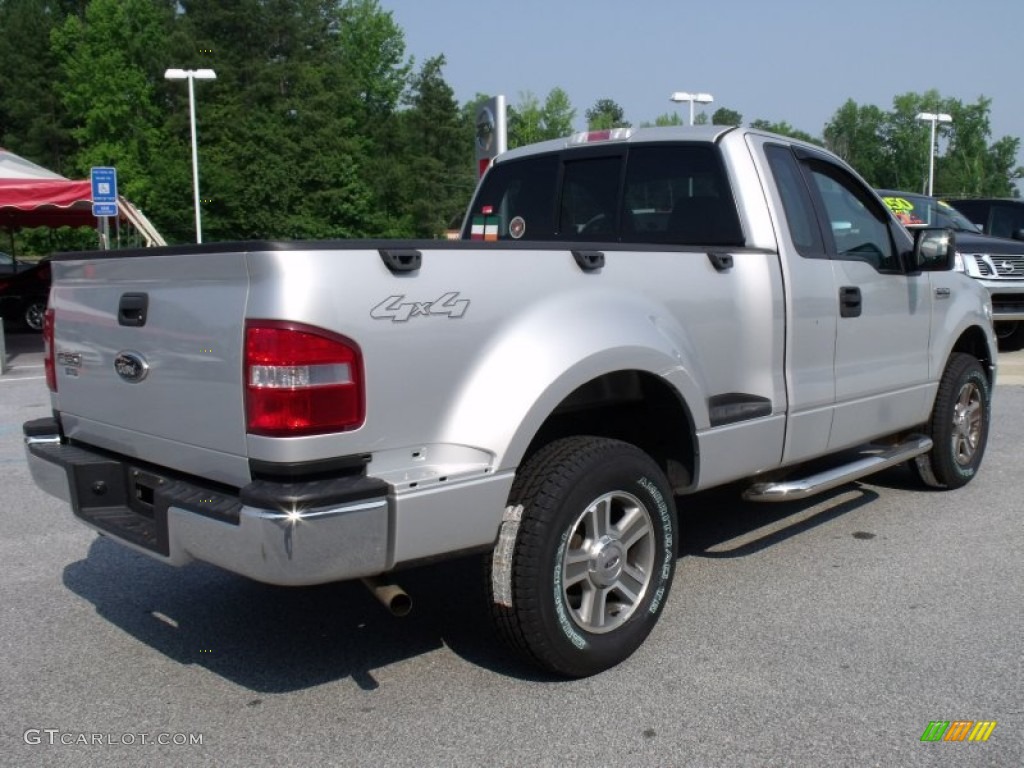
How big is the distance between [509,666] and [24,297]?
18678mm

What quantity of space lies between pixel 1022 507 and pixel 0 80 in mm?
65432

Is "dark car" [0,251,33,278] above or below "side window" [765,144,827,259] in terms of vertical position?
above

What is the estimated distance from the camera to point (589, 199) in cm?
518

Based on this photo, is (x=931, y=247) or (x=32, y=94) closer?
(x=931, y=247)

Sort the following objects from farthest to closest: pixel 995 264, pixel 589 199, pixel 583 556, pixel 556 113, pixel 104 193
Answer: pixel 556 113 < pixel 104 193 < pixel 995 264 < pixel 589 199 < pixel 583 556

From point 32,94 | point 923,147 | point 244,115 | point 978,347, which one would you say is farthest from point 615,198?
point 923,147

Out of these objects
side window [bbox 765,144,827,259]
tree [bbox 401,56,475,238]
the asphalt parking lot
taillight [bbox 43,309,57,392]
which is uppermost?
tree [bbox 401,56,475,238]

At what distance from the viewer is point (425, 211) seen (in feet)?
203

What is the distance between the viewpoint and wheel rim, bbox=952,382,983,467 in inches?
236

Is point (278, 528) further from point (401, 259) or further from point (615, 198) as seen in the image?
point (615, 198)

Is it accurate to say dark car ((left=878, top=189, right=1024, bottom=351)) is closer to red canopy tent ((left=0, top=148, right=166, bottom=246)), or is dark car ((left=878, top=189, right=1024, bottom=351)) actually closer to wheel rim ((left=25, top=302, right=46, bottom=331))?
red canopy tent ((left=0, top=148, right=166, bottom=246))

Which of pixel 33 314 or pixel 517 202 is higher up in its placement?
pixel 517 202

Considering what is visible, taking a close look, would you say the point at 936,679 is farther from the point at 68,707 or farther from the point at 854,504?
the point at 68,707

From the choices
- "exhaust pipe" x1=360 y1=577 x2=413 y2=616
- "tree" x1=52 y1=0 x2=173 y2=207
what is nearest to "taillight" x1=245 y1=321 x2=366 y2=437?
"exhaust pipe" x1=360 y1=577 x2=413 y2=616
